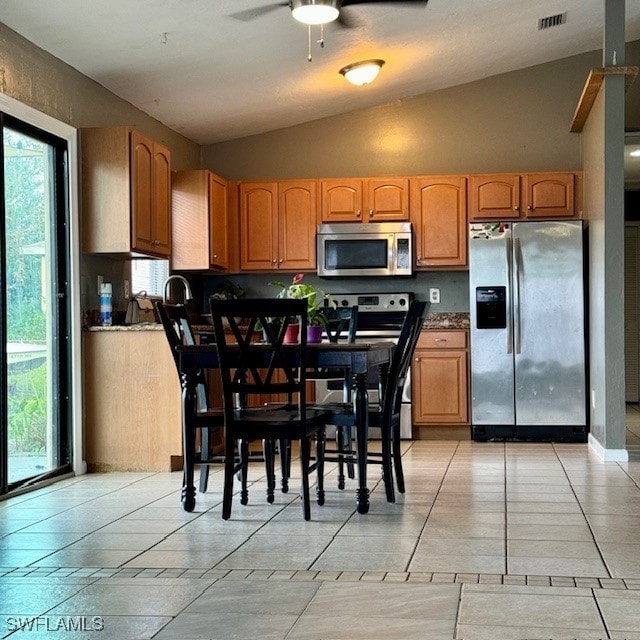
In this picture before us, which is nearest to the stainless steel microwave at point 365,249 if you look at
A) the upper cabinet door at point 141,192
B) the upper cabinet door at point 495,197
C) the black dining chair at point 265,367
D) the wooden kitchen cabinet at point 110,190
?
the upper cabinet door at point 495,197

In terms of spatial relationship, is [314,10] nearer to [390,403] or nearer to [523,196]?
[390,403]

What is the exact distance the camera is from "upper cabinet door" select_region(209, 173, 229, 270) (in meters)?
7.08

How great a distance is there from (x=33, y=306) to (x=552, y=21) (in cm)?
418

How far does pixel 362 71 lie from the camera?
6.59 metres

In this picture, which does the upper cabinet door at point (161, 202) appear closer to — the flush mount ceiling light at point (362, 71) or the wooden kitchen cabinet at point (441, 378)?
the flush mount ceiling light at point (362, 71)

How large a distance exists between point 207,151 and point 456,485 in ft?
14.1

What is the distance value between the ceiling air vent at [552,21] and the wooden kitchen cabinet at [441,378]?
2351 millimetres

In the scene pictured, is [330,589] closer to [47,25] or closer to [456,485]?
[456,485]

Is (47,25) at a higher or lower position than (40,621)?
higher

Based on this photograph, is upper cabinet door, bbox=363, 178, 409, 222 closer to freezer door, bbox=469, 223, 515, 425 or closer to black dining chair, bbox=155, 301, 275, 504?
freezer door, bbox=469, 223, 515, 425

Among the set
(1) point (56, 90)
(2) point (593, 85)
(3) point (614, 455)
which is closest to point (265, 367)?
(1) point (56, 90)

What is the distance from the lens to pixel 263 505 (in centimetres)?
438

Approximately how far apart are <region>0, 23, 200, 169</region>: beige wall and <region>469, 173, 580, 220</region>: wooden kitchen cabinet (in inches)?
104

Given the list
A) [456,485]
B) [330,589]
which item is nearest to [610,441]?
[456,485]
